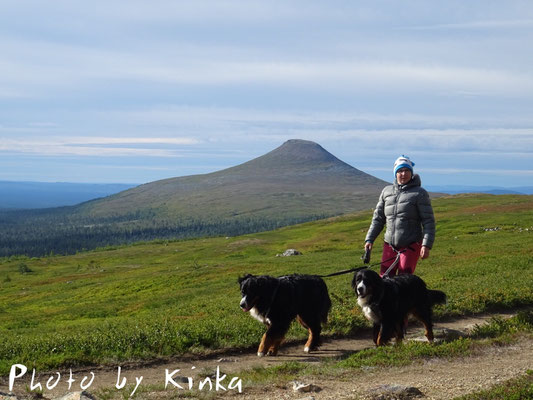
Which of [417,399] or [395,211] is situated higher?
[395,211]

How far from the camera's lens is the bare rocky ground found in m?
7.54

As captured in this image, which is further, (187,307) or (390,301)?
Result: (187,307)

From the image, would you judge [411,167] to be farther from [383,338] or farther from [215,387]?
[215,387]

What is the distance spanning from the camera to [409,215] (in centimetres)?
1128

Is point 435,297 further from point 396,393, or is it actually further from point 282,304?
point 396,393

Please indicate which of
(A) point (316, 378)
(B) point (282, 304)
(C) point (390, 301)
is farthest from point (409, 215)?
(A) point (316, 378)

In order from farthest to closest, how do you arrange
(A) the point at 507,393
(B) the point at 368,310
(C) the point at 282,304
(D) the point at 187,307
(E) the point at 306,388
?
1. (D) the point at 187,307
2. (C) the point at 282,304
3. (B) the point at 368,310
4. (E) the point at 306,388
5. (A) the point at 507,393

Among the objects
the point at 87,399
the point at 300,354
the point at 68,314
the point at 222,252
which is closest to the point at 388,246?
the point at 300,354

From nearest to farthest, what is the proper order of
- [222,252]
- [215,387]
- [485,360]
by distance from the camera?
1. [215,387]
2. [485,360]
3. [222,252]

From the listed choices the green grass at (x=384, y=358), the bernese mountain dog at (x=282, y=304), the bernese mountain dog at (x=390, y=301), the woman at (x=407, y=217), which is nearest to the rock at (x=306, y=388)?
the green grass at (x=384, y=358)

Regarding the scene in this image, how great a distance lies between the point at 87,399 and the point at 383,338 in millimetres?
5706

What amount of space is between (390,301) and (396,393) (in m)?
3.09

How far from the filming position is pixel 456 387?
754 centimetres

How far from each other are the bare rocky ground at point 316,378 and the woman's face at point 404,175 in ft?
11.2
